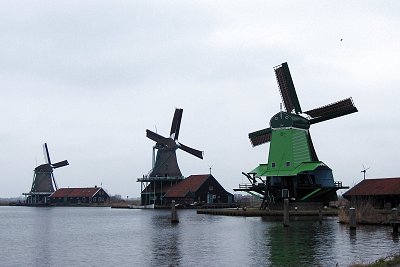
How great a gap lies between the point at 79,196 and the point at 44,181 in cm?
1035

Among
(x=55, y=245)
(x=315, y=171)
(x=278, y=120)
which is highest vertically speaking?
(x=278, y=120)

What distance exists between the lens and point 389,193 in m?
54.8

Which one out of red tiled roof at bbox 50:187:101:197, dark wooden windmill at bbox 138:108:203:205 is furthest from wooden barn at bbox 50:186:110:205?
dark wooden windmill at bbox 138:108:203:205

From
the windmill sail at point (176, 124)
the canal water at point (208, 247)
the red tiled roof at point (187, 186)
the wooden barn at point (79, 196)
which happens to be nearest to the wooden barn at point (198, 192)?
the red tiled roof at point (187, 186)

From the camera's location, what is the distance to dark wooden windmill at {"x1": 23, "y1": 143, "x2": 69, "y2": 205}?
136m

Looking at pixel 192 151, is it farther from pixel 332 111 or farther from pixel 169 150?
pixel 332 111

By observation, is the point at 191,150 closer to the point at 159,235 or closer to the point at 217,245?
the point at 159,235

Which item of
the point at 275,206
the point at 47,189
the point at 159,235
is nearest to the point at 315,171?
the point at 275,206

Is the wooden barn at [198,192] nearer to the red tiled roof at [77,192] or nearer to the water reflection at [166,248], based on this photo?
the red tiled roof at [77,192]

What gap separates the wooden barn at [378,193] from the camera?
2167 inches

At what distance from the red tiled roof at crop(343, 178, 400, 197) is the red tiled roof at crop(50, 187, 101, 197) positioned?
8644cm

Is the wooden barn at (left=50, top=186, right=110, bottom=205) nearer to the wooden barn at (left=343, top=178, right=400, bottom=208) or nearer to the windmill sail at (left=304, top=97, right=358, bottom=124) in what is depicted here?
the windmill sail at (left=304, top=97, right=358, bottom=124)

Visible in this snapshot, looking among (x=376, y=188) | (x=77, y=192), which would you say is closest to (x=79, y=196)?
(x=77, y=192)

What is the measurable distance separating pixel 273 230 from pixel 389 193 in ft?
65.0
